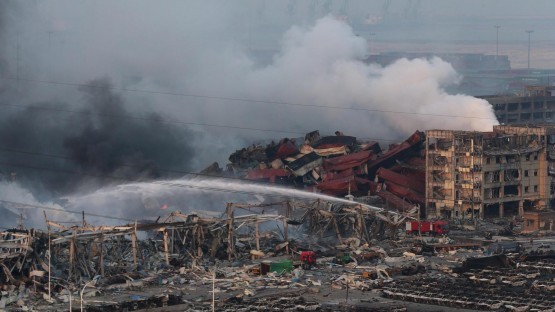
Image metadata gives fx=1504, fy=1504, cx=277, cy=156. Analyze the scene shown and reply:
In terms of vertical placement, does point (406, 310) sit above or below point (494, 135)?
below

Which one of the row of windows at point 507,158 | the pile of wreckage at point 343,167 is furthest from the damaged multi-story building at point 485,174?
the pile of wreckage at point 343,167

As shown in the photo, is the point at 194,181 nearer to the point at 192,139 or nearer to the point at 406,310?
the point at 192,139

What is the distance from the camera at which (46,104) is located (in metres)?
86.7

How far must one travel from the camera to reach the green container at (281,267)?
51844 mm

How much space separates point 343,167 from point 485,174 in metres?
7.47

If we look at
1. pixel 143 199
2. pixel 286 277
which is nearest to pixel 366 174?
pixel 143 199

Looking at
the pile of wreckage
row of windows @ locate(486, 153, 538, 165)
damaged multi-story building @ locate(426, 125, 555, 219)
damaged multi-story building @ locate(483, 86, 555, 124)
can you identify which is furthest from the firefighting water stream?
damaged multi-story building @ locate(483, 86, 555, 124)

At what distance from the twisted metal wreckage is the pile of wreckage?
19.0ft

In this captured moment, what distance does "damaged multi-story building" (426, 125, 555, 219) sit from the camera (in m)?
68.4

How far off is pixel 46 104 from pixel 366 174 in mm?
23413

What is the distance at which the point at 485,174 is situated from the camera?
68625 mm

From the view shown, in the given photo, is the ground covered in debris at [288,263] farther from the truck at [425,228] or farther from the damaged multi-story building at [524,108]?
the damaged multi-story building at [524,108]

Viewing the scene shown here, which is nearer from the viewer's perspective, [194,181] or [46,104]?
[194,181]

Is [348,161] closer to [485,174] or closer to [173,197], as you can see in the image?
[485,174]
